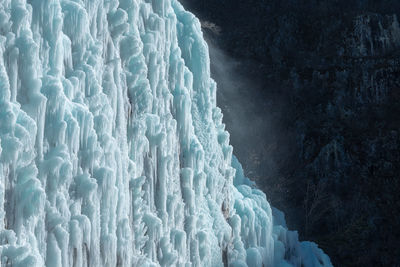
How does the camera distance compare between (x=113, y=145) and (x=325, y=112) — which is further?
(x=325, y=112)

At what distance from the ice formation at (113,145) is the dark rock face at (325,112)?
1188 cm

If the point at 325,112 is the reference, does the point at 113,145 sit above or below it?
above

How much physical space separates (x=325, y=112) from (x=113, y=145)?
25.2 meters

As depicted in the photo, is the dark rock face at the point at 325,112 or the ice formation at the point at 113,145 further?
the dark rock face at the point at 325,112

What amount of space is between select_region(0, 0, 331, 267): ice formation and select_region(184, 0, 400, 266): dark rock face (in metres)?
11.9

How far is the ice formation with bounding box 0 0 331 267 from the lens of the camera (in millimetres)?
6801

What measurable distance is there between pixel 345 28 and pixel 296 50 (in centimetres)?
347

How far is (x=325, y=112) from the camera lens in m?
31.8

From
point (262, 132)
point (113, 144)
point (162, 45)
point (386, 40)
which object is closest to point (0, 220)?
point (113, 144)

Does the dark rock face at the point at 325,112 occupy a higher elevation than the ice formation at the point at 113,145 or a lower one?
lower

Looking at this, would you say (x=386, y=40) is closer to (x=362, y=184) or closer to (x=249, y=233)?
(x=362, y=184)

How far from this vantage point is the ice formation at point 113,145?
680 cm

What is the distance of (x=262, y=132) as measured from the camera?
108 ft

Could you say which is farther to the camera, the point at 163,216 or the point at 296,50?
the point at 296,50
